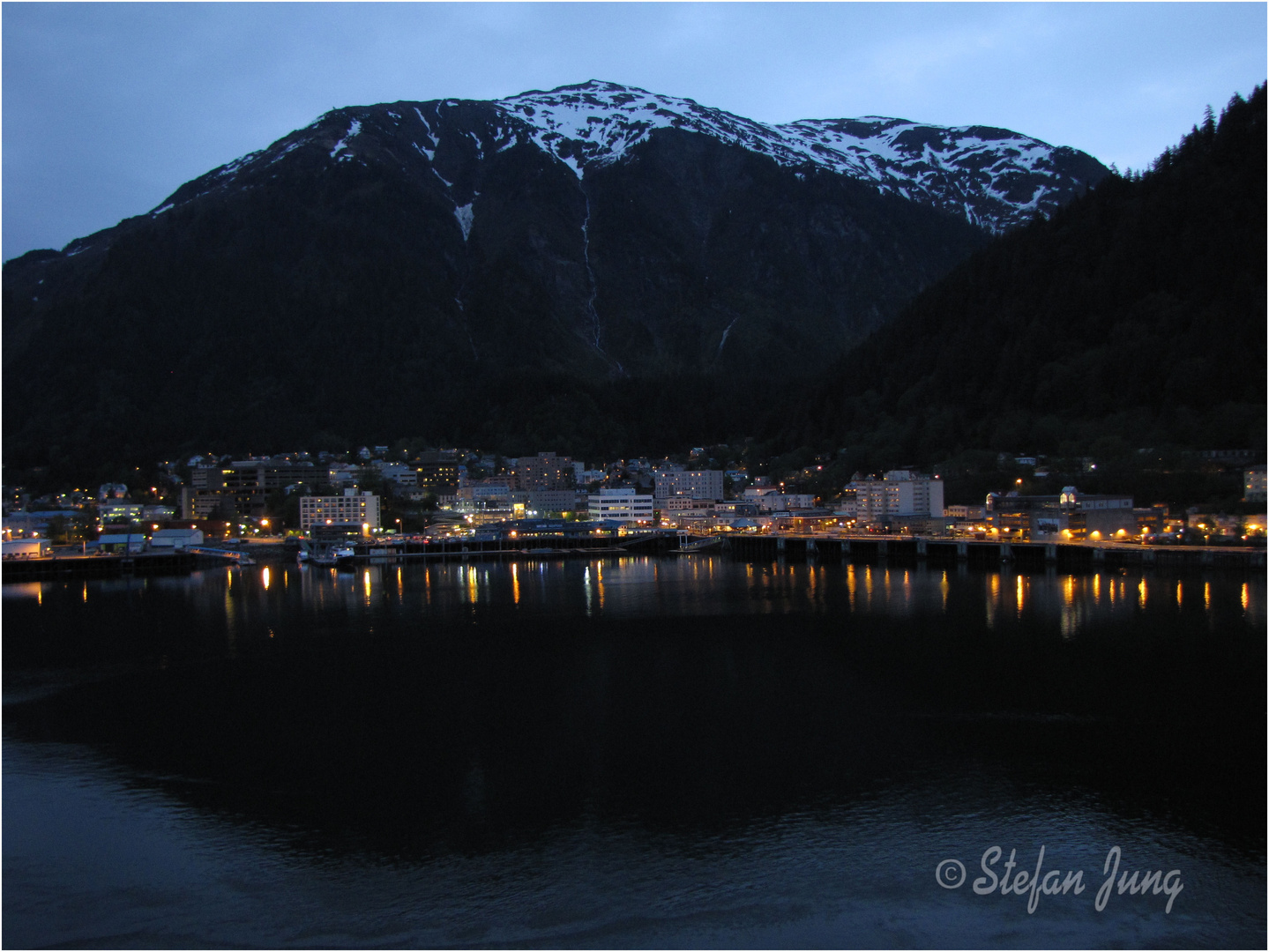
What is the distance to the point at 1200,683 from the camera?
14.5m

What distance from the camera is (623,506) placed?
5428cm

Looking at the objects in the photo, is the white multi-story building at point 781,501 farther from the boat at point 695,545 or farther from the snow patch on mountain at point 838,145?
the snow patch on mountain at point 838,145

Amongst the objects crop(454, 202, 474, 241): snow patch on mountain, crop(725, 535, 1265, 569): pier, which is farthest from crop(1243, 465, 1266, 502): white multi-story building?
crop(454, 202, 474, 241): snow patch on mountain

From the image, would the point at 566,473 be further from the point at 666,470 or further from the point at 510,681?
the point at 510,681

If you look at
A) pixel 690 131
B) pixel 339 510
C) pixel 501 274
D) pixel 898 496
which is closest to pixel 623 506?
pixel 339 510

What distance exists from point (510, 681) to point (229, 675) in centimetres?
499

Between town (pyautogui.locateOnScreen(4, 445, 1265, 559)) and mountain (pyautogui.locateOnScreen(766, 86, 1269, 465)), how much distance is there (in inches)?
104

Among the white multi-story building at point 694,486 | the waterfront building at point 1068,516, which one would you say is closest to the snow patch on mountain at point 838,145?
the white multi-story building at point 694,486

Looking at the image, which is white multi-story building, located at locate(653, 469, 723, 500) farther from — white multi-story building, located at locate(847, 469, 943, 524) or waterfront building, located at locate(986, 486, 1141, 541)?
waterfront building, located at locate(986, 486, 1141, 541)

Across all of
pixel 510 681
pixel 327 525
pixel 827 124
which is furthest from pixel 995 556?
pixel 827 124

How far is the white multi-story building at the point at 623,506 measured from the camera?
54.0m

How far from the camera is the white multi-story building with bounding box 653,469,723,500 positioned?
190 feet

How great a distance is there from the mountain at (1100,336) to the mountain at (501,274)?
26275 millimetres

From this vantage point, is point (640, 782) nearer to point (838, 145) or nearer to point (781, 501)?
point (781, 501)
